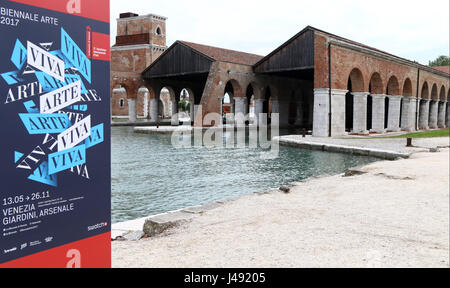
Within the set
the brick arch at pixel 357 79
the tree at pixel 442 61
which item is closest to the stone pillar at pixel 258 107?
the brick arch at pixel 357 79

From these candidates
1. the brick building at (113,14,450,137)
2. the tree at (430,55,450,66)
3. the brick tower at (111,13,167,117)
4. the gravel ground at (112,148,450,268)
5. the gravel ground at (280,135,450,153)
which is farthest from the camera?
the tree at (430,55,450,66)

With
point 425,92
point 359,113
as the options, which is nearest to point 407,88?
point 425,92

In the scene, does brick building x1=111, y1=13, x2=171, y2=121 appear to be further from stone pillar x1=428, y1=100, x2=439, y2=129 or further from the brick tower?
stone pillar x1=428, y1=100, x2=439, y2=129

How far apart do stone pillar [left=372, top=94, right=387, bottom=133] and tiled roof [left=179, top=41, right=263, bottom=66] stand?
35.1 feet

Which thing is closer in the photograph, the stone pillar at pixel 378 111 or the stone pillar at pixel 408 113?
the stone pillar at pixel 378 111

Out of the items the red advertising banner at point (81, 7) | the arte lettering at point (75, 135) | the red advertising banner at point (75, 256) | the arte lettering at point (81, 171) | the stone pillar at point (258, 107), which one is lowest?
the red advertising banner at point (75, 256)

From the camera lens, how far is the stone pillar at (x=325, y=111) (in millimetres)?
23109

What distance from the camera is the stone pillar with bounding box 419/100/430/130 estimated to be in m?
35.6

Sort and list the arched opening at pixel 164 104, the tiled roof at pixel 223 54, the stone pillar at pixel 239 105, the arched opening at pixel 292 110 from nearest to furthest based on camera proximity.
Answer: the tiled roof at pixel 223 54, the stone pillar at pixel 239 105, the arched opening at pixel 292 110, the arched opening at pixel 164 104

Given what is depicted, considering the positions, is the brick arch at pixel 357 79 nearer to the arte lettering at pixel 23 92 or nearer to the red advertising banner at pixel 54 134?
the red advertising banner at pixel 54 134

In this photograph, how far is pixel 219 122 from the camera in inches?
1227

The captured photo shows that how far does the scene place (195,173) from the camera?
11.8m

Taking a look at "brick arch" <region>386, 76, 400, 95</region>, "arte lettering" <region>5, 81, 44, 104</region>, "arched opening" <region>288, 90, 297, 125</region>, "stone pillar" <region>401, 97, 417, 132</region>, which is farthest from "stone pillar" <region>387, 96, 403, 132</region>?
"arte lettering" <region>5, 81, 44, 104</region>

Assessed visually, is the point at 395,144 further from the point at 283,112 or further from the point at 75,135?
the point at 283,112
